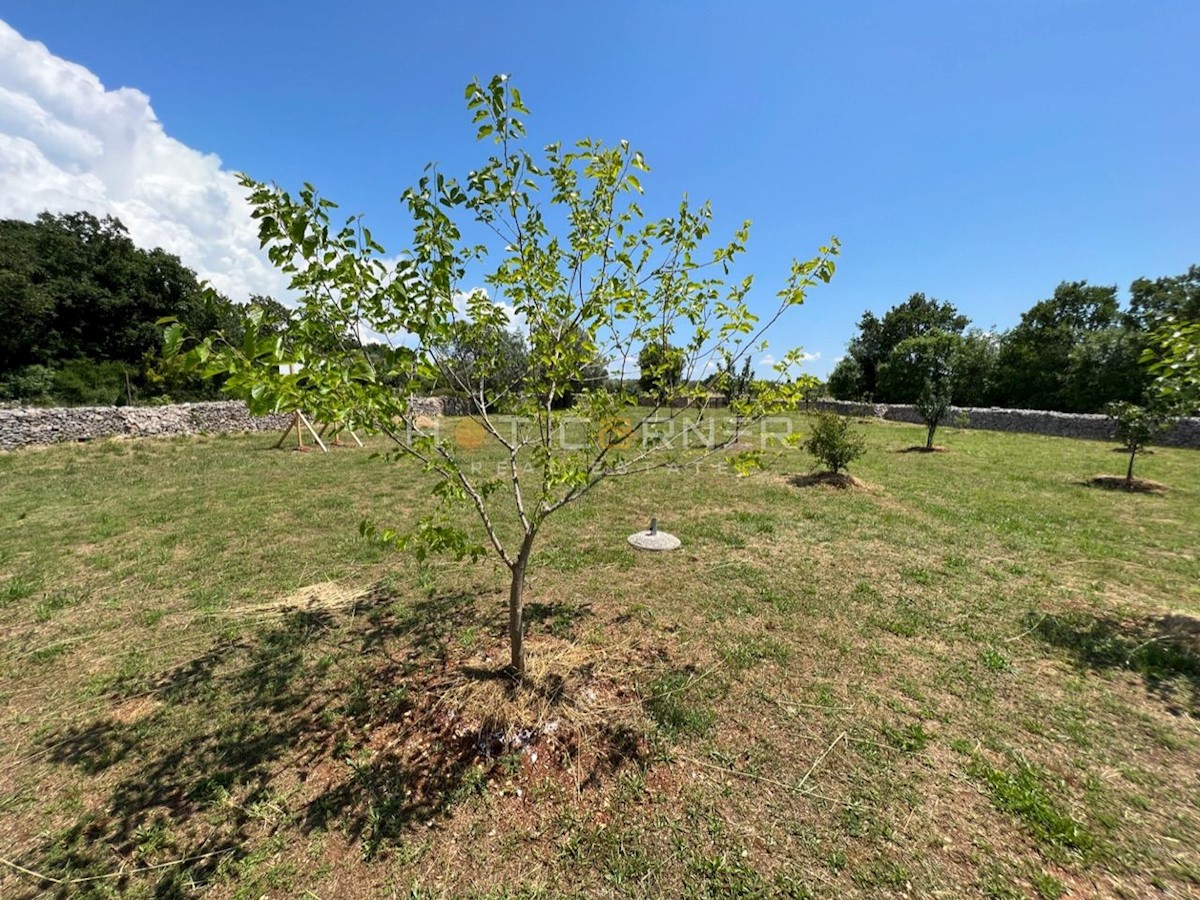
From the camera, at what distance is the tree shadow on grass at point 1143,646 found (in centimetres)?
322

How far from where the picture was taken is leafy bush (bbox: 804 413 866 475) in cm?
894

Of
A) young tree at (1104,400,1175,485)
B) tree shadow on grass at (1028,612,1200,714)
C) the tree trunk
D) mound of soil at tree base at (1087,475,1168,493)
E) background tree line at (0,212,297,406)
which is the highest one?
background tree line at (0,212,297,406)

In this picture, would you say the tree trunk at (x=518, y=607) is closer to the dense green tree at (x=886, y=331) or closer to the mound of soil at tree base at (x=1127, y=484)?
the mound of soil at tree base at (x=1127, y=484)

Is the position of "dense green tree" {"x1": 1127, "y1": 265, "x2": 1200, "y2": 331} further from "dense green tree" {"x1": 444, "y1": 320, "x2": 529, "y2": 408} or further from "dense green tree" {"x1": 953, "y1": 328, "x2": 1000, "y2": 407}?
"dense green tree" {"x1": 444, "y1": 320, "x2": 529, "y2": 408}

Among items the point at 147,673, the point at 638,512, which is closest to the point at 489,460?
the point at 638,512

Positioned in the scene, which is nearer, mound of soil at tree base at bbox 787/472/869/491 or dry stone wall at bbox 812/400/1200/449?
mound of soil at tree base at bbox 787/472/869/491

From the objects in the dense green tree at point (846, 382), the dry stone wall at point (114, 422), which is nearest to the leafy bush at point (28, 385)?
the dry stone wall at point (114, 422)

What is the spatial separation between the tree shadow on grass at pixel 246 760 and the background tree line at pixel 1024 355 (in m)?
16.5

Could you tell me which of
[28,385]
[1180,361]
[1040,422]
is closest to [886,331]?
[1040,422]

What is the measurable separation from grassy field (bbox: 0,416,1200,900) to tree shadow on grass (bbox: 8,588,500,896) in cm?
2

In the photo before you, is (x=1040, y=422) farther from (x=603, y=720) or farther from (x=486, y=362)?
(x=486, y=362)

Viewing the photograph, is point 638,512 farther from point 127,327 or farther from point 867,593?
point 127,327

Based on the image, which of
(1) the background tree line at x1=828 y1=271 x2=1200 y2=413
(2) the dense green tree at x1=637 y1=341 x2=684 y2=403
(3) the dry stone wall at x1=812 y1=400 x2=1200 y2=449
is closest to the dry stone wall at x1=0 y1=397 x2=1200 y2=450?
(3) the dry stone wall at x1=812 y1=400 x2=1200 y2=449

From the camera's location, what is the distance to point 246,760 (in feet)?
8.32
